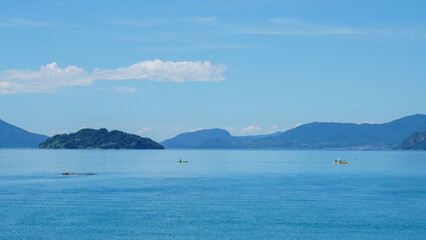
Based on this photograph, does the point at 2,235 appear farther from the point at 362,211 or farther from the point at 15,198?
the point at 362,211

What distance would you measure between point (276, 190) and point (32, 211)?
49.7m

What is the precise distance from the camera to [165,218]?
2564 inches

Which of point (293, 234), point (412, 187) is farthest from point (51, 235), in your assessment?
point (412, 187)

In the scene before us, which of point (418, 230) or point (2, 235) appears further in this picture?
point (418, 230)

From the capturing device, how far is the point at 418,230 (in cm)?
5956

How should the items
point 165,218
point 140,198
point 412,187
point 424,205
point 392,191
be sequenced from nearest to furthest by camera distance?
point 165,218
point 424,205
point 140,198
point 392,191
point 412,187

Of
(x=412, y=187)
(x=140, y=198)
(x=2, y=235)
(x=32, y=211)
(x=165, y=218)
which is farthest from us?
(x=412, y=187)

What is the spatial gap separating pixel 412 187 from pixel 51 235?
8330 cm

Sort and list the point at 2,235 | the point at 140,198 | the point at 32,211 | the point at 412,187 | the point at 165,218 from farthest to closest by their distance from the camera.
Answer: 1. the point at 412,187
2. the point at 140,198
3. the point at 32,211
4. the point at 165,218
5. the point at 2,235

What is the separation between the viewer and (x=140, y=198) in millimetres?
85312

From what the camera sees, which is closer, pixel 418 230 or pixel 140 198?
pixel 418 230

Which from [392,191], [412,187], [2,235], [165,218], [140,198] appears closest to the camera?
[2,235]

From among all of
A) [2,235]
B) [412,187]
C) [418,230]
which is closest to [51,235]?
[2,235]

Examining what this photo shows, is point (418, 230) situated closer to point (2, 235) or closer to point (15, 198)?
point (2, 235)
